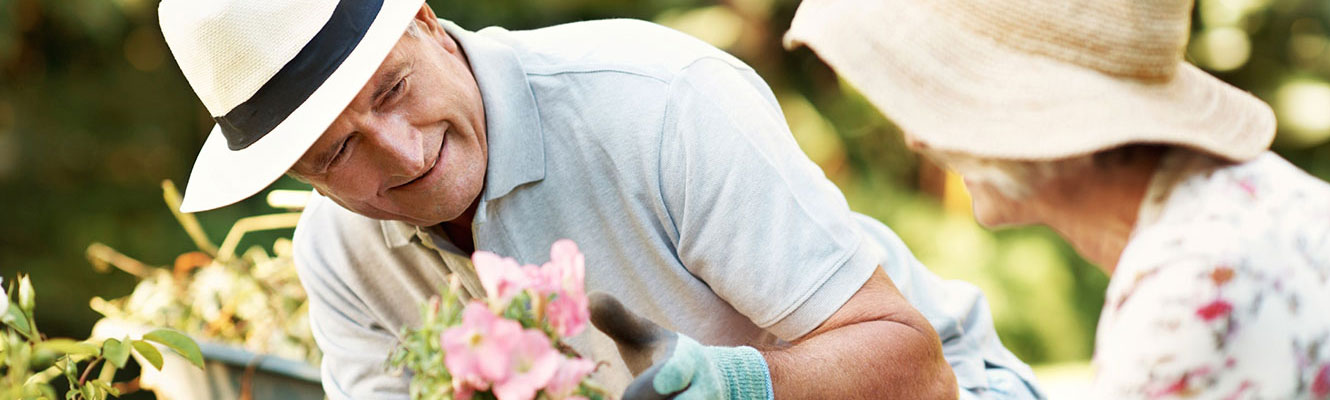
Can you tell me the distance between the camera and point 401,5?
1.52m

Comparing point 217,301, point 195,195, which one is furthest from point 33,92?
point 195,195

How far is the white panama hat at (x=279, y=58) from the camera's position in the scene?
143 centimetres

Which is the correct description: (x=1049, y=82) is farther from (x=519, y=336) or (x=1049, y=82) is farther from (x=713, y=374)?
(x=519, y=336)

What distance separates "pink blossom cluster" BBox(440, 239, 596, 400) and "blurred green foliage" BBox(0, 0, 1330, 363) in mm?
3704

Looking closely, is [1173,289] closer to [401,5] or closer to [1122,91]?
[1122,91]

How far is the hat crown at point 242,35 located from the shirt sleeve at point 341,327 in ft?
1.77

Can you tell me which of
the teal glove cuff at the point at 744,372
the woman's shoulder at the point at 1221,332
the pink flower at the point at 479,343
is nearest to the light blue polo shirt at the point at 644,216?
the teal glove cuff at the point at 744,372

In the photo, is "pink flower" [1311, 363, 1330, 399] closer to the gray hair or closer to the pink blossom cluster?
the pink blossom cluster

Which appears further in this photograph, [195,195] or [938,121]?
[195,195]

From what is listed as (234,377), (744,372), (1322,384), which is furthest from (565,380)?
(234,377)

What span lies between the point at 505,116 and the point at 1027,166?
2.17ft

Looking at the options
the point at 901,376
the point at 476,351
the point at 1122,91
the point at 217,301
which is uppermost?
the point at 476,351

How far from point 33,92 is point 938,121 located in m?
4.61

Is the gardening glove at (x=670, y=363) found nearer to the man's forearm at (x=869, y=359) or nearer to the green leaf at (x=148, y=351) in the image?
the man's forearm at (x=869, y=359)
